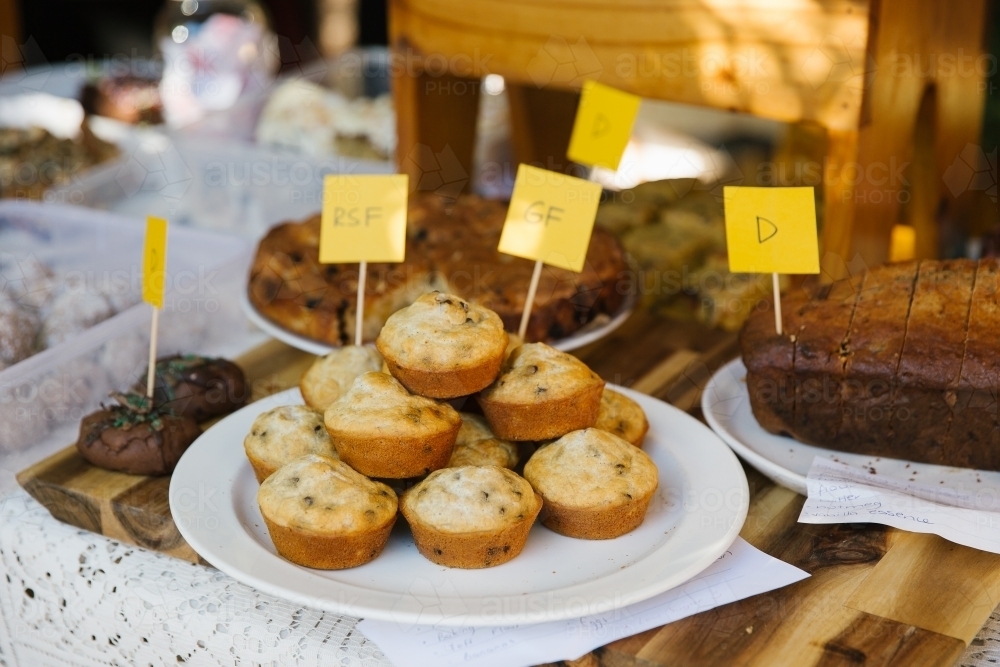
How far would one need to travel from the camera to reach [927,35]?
6.91ft

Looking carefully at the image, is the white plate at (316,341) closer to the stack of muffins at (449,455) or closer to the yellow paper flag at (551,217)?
the yellow paper flag at (551,217)

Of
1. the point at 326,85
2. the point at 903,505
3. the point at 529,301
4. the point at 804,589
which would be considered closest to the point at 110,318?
the point at 529,301

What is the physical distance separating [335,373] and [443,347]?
0.27 metres

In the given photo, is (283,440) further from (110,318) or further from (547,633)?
(110,318)

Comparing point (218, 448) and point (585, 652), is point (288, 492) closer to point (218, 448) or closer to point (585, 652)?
point (218, 448)

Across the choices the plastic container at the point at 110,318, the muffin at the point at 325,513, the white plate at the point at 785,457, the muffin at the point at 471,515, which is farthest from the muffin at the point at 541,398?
the plastic container at the point at 110,318

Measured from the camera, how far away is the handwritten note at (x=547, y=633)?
1303 mm

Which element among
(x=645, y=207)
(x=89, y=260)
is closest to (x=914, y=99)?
(x=645, y=207)

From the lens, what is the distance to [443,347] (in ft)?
4.75

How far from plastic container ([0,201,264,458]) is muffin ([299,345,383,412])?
1.47 ft

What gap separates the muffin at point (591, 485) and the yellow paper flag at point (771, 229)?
422 mm

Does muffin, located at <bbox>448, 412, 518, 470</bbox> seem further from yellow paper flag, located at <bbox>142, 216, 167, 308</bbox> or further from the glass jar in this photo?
the glass jar

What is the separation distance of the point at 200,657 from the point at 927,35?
187cm

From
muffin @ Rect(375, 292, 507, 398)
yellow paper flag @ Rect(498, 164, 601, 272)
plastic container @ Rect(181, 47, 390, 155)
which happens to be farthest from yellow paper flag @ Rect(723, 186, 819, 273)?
plastic container @ Rect(181, 47, 390, 155)
